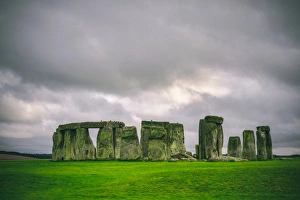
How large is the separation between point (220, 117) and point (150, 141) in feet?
19.4

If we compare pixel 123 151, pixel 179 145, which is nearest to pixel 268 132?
pixel 179 145

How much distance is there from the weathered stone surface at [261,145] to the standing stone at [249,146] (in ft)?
2.43

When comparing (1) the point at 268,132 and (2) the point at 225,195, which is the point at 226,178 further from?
(1) the point at 268,132

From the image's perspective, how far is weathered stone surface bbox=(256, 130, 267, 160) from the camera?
2421cm

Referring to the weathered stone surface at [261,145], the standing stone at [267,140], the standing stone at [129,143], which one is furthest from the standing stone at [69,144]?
the standing stone at [267,140]

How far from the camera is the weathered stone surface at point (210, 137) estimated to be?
22.3 m

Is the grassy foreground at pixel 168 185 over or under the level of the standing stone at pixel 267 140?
under

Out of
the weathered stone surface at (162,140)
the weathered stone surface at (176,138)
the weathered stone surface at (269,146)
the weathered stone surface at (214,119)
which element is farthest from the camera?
the weathered stone surface at (269,146)

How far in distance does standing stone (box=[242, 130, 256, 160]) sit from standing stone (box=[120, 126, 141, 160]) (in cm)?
836

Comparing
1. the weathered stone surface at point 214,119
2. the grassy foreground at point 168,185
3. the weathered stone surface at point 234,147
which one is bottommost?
the grassy foreground at point 168,185

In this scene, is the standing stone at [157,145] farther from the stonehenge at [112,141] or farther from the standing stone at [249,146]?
the standing stone at [249,146]

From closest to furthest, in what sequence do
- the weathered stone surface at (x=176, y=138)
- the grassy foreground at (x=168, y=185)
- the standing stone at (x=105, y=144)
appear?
the grassy foreground at (x=168, y=185), the standing stone at (x=105, y=144), the weathered stone surface at (x=176, y=138)

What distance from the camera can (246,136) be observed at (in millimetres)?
24188

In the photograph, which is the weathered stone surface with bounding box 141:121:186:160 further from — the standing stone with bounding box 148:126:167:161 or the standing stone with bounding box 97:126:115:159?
the standing stone with bounding box 97:126:115:159
